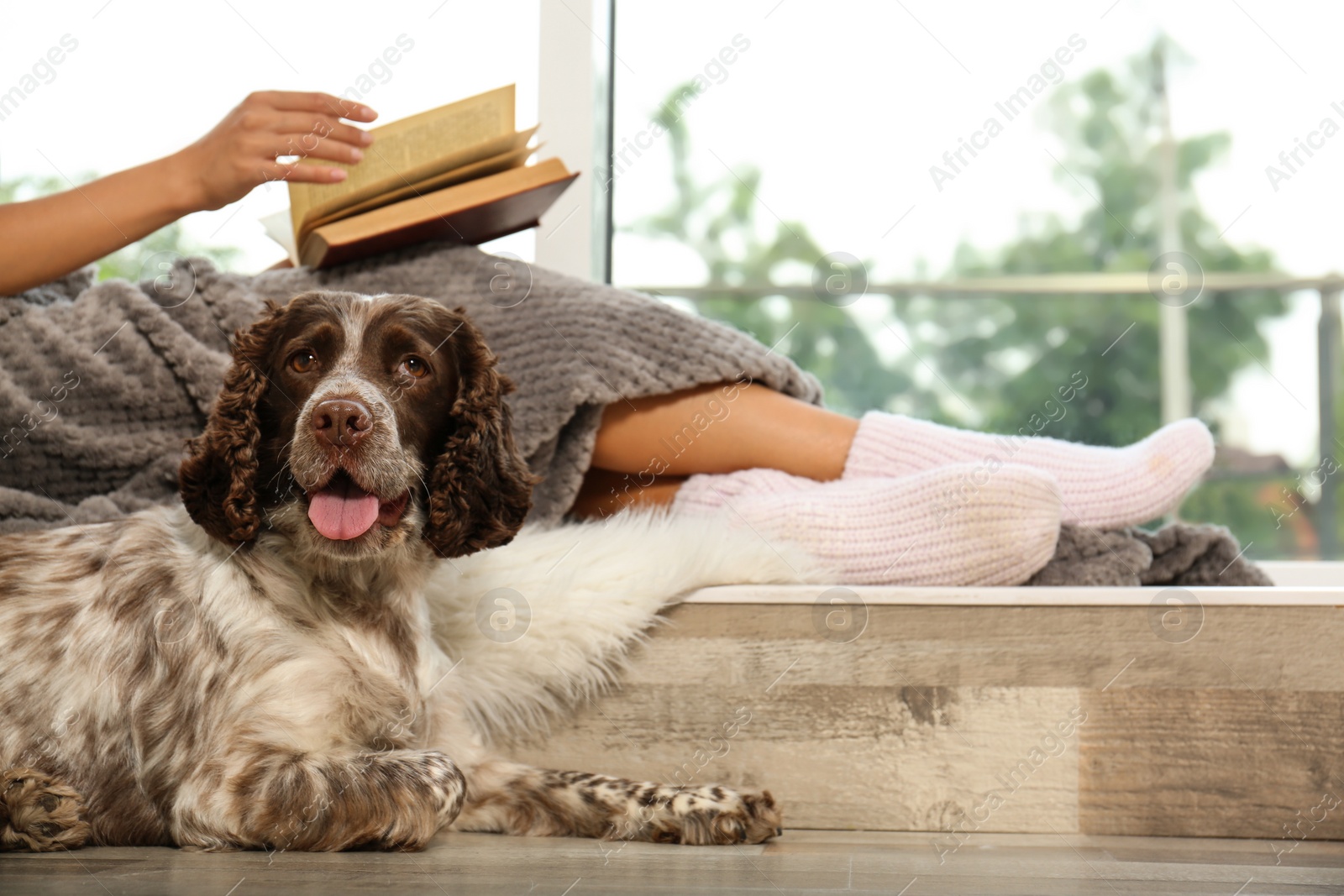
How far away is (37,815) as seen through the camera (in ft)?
4.39

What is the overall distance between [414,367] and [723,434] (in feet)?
2.22

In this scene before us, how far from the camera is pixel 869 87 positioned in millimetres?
3242

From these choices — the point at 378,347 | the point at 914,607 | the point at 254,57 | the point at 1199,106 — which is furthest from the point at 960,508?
the point at 1199,106

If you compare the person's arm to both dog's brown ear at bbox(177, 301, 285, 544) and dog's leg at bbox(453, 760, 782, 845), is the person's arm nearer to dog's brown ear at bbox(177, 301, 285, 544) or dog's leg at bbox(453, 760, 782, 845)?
dog's brown ear at bbox(177, 301, 285, 544)

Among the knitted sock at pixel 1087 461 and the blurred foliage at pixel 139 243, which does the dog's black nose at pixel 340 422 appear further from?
the blurred foliage at pixel 139 243

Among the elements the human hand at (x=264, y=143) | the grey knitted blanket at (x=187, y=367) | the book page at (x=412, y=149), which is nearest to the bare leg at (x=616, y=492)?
the grey knitted blanket at (x=187, y=367)

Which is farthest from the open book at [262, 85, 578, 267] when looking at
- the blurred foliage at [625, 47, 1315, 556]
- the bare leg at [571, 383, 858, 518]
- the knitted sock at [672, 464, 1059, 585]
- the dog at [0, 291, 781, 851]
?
the blurred foliage at [625, 47, 1315, 556]

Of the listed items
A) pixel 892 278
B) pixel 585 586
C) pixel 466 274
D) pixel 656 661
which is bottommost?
pixel 656 661

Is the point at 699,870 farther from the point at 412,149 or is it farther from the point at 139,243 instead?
the point at 139,243

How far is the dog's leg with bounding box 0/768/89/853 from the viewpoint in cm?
134

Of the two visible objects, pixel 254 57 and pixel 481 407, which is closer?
pixel 481 407

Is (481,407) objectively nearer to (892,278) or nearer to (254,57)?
(254,57)

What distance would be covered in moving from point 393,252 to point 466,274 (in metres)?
0.16

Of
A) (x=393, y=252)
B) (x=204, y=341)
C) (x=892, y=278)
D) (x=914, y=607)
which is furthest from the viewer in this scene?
(x=892, y=278)
